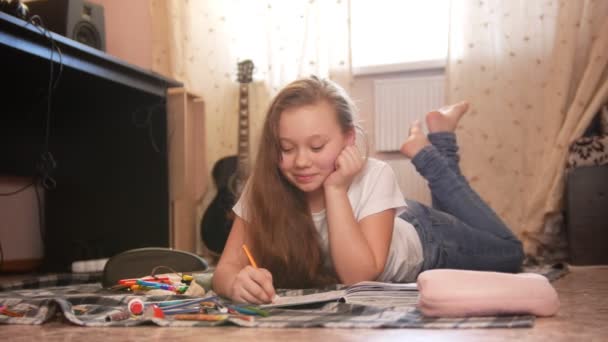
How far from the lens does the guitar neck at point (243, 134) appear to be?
2645 millimetres

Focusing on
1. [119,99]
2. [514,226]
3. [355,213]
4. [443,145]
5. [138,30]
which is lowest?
[514,226]

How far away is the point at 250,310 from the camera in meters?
0.91

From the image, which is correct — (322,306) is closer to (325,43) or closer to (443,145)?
(443,145)

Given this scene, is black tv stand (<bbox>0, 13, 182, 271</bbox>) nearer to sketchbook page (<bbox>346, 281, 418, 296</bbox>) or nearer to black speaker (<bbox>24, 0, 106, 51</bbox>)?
black speaker (<bbox>24, 0, 106, 51</bbox>)

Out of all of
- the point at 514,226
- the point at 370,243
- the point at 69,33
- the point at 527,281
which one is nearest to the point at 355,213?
A: the point at 370,243

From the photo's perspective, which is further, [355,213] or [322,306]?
[355,213]

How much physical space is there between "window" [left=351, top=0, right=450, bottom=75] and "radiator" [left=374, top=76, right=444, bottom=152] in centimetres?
7

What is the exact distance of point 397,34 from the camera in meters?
2.72

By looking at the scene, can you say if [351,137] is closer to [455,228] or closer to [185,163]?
[455,228]

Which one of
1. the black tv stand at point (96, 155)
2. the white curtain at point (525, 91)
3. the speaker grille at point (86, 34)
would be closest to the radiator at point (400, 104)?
the white curtain at point (525, 91)

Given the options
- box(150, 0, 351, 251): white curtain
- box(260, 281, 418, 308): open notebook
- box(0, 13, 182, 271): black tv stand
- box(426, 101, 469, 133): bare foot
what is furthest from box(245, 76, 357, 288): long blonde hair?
box(150, 0, 351, 251): white curtain

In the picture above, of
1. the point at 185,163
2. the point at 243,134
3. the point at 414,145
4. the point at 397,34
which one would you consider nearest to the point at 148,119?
the point at 185,163

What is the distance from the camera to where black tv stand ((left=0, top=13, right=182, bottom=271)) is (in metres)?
2.06

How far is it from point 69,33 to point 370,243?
1341 mm
